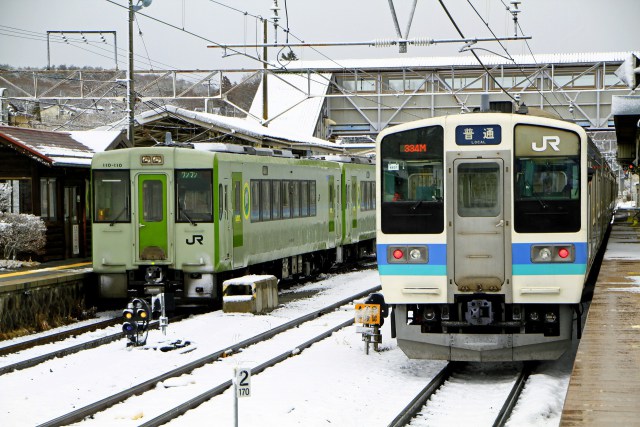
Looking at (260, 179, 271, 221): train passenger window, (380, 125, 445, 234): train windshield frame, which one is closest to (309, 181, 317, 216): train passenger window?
(260, 179, 271, 221): train passenger window

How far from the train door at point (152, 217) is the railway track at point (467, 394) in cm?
613

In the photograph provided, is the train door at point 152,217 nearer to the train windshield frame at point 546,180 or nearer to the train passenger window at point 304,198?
the train passenger window at point 304,198

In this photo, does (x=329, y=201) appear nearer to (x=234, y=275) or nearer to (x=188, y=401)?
(x=234, y=275)

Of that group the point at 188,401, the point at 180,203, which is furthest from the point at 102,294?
the point at 188,401

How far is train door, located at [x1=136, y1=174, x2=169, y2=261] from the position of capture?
15.9 m

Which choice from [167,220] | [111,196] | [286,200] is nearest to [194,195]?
[167,220]

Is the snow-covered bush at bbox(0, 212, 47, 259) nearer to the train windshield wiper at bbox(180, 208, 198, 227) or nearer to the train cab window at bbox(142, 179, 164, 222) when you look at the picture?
the train cab window at bbox(142, 179, 164, 222)

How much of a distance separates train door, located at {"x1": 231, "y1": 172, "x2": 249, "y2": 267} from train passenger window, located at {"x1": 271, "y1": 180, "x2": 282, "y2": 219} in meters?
1.72

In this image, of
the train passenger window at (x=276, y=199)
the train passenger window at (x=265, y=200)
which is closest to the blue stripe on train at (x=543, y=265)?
the train passenger window at (x=265, y=200)

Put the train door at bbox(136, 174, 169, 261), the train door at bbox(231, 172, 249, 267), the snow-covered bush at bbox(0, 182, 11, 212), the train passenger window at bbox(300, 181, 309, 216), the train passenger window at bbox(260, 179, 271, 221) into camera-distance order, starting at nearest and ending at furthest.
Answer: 1. the train door at bbox(136, 174, 169, 261)
2. the train door at bbox(231, 172, 249, 267)
3. the train passenger window at bbox(260, 179, 271, 221)
4. the snow-covered bush at bbox(0, 182, 11, 212)
5. the train passenger window at bbox(300, 181, 309, 216)

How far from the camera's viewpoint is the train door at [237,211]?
16703 millimetres

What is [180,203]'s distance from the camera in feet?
52.1

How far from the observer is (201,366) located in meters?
11.3

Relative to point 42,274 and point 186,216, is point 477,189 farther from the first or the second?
point 42,274
